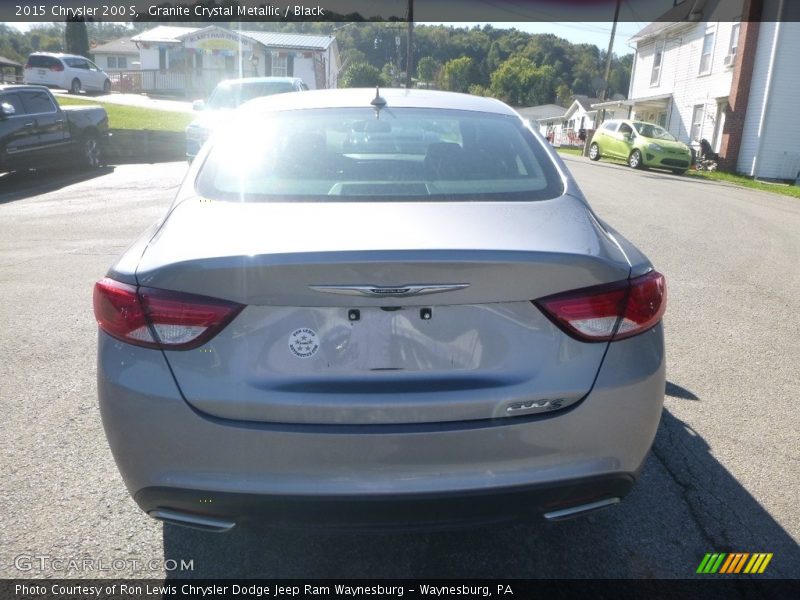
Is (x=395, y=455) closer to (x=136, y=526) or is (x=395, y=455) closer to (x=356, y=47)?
(x=136, y=526)

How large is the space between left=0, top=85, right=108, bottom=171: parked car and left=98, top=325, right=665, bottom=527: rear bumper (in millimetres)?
12988

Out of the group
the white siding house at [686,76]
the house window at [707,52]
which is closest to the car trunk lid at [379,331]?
the white siding house at [686,76]

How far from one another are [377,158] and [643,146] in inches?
919

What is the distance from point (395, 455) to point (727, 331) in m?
4.36

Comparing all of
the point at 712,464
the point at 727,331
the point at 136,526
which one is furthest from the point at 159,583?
the point at 727,331

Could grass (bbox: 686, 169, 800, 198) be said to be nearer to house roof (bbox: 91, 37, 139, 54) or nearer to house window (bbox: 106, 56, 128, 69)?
house roof (bbox: 91, 37, 139, 54)

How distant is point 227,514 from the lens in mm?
→ 2273

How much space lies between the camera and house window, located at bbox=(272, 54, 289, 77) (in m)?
55.2

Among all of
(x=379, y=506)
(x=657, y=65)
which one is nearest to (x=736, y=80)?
(x=657, y=65)

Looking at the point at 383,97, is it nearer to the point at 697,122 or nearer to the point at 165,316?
the point at 165,316

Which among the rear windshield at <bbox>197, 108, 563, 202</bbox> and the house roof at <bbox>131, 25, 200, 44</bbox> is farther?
the house roof at <bbox>131, 25, 200, 44</bbox>


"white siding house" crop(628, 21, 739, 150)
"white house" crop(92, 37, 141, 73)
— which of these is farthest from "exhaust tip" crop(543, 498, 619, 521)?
"white house" crop(92, 37, 141, 73)

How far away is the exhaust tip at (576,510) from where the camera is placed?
2.35 m

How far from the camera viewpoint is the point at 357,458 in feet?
7.15
